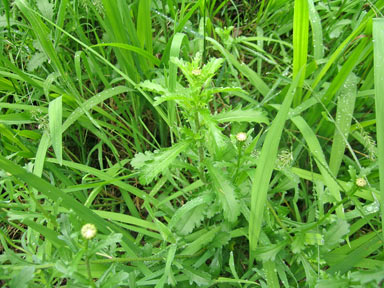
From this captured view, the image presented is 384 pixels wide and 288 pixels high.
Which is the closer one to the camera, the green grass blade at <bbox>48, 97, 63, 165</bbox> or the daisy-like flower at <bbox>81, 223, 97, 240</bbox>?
the daisy-like flower at <bbox>81, 223, 97, 240</bbox>

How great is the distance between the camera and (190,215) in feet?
4.21

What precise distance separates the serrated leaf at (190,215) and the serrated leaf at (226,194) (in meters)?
0.09

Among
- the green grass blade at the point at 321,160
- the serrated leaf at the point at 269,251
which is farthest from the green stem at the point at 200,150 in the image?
the green grass blade at the point at 321,160

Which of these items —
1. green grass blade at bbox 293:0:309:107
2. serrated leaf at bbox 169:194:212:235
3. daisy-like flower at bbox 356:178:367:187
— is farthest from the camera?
green grass blade at bbox 293:0:309:107

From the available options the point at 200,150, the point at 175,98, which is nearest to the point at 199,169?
the point at 200,150

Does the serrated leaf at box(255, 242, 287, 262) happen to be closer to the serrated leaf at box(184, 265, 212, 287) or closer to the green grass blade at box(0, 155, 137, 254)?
Result: the serrated leaf at box(184, 265, 212, 287)

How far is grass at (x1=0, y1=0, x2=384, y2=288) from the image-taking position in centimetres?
110

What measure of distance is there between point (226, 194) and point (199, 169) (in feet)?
0.71

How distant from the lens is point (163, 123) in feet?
6.01

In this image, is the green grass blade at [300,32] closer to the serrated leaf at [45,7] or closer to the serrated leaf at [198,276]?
the serrated leaf at [198,276]

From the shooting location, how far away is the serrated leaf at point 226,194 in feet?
3.62

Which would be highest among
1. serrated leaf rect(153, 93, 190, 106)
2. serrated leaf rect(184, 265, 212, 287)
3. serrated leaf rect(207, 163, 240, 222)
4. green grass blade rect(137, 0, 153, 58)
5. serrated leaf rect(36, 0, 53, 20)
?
serrated leaf rect(36, 0, 53, 20)

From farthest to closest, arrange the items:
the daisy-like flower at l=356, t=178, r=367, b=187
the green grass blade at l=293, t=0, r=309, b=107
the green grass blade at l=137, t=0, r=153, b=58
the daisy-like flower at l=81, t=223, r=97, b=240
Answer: the green grass blade at l=137, t=0, r=153, b=58 → the green grass blade at l=293, t=0, r=309, b=107 → the daisy-like flower at l=356, t=178, r=367, b=187 → the daisy-like flower at l=81, t=223, r=97, b=240

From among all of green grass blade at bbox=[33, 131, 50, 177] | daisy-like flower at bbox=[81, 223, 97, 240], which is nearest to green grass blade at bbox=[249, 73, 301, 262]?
daisy-like flower at bbox=[81, 223, 97, 240]
